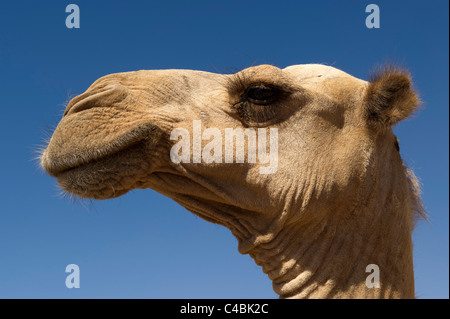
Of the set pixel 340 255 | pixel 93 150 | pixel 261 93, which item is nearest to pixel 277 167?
pixel 261 93

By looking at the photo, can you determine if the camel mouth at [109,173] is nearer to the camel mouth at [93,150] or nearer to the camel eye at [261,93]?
the camel mouth at [93,150]

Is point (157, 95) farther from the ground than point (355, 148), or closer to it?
farther from the ground

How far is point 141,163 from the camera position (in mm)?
4871

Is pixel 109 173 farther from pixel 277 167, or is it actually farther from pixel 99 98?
pixel 277 167

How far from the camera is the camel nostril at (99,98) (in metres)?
4.85

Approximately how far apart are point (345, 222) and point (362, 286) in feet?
1.88

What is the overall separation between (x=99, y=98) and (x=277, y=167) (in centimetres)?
166

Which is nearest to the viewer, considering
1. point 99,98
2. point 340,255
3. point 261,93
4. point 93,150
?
point 93,150

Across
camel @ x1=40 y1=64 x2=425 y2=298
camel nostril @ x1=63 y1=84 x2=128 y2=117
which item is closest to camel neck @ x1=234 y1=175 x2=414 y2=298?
camel @ x1=40 y1=64 x2=425 y2=298

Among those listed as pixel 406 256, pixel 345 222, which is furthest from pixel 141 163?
pixel 406 256

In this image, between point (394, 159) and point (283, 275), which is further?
point (394, 159)

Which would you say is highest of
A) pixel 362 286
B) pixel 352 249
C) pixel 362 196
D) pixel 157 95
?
pixel 157 95

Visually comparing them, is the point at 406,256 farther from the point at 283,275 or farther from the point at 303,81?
the point at 303,81

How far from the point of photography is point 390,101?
5.36m
